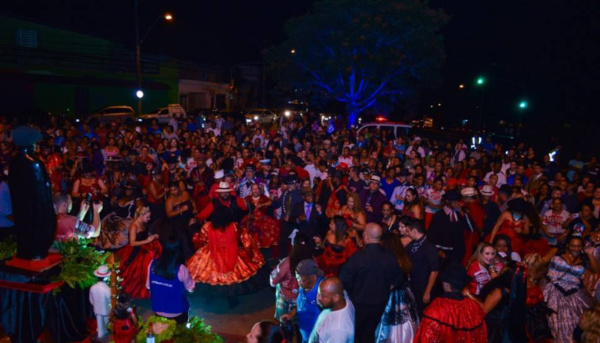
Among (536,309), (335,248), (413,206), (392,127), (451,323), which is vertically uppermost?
(392,127)

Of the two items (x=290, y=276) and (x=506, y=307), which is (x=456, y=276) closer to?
(x=506, y=307)

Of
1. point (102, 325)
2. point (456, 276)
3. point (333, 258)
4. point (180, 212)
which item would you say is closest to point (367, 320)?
point (333, 258)

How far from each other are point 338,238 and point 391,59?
25965 millimetres

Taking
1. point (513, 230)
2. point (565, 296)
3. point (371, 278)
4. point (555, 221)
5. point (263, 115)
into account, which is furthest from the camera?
point (263, 115)

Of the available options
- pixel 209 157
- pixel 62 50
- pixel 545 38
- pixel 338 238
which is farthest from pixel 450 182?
pixel 62 50

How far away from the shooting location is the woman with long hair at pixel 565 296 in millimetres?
5359

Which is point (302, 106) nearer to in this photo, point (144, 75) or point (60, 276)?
point (144, 75)

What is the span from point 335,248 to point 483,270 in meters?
1.87

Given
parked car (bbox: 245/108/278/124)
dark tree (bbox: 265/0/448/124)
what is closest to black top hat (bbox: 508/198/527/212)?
dark tree (bbox: 265/0/448/124)

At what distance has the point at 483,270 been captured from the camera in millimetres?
5555

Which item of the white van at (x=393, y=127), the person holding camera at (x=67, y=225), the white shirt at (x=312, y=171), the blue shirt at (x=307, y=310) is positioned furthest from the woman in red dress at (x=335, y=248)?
the white van at (x=393, y=127)

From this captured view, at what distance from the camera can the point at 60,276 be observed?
3.88 m

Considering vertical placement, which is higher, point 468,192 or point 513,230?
point 468,192

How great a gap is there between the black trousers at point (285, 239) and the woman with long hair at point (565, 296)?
3.97 m
